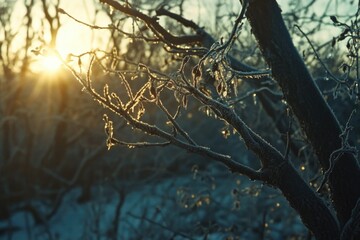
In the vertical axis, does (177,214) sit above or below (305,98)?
above

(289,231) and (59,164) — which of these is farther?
(59,164)

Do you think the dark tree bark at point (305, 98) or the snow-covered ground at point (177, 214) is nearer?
the dark tree bark at point (305, 98)

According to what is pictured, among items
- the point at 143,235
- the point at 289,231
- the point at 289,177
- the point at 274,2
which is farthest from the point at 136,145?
the point at 289,231

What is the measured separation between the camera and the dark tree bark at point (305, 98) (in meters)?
2.71

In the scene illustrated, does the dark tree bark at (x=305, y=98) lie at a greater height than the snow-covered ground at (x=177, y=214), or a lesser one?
lesser

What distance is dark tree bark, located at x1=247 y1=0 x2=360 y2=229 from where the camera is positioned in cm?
271

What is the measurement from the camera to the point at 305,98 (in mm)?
2793

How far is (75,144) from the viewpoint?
18000 millimetres

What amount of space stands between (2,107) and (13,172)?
78.2 inches

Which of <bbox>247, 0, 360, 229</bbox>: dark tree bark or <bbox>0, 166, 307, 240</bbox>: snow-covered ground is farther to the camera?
<bbox>0, 166, 307, 240</bbox>: snow-covered ground

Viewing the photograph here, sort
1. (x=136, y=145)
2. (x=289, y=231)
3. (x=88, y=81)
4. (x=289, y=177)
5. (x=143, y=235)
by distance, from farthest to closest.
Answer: (x=289, y=231) → (x=143, y=235) → (x=289, y=177) → (x=136, y=145) → (x=88, y=81)

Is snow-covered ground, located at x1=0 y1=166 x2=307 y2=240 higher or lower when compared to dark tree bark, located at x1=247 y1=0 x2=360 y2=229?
higher

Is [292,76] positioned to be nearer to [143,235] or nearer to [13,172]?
[143,235]

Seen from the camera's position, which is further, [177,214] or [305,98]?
[177,214]
